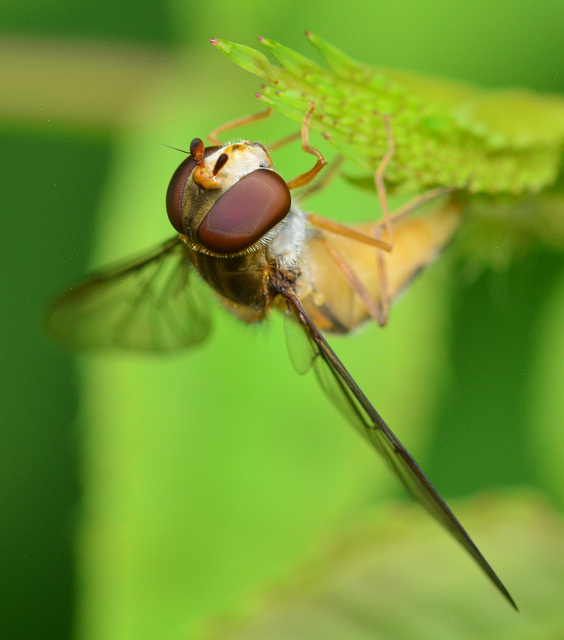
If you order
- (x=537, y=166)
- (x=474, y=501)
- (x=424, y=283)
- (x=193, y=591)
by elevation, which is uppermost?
(x=537, y=166)

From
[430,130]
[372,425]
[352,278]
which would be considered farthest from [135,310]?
[430,130]

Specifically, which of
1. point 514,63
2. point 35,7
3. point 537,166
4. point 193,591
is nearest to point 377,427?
point 537,166

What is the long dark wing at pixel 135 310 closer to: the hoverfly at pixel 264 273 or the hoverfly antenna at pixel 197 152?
the hoverfly at pixel 264 273

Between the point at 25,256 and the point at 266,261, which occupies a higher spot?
the point at 266,261

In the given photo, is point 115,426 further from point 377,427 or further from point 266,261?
point 377,427

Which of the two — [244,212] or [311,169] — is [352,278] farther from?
[244,212]
